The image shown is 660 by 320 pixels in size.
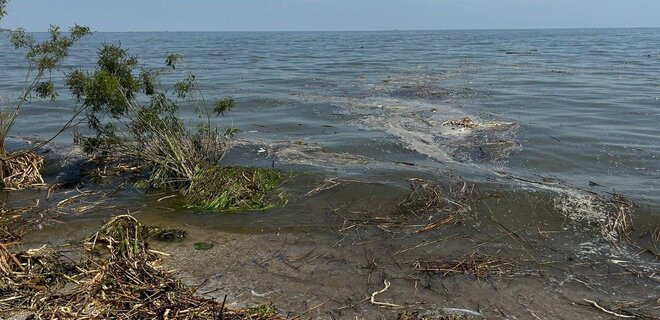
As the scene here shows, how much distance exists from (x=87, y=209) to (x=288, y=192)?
3533 millimetres

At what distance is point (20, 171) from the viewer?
10453 millimetres

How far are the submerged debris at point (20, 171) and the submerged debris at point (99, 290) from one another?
4.01m

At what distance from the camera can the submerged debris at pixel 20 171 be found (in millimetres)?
10156

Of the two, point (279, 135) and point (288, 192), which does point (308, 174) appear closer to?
point (288, 192)

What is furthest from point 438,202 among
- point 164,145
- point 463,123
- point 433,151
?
point 463,123

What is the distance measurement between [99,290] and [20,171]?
5957 mm

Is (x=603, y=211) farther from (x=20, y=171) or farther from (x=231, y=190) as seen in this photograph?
(x=20, y=171)

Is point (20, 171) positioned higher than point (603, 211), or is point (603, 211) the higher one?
point (20, 171)

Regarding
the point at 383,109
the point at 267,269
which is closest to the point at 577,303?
the point at 267,269

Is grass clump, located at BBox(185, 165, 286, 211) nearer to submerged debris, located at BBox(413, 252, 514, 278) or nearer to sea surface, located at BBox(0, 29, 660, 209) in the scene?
sea surface, located at BBox(0, 29, 660, 209)

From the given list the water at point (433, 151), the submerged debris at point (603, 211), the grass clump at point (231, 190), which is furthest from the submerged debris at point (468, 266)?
the grass clump at point (231, 190)

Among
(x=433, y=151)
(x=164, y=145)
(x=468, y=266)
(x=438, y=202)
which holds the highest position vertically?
(x=164, y=145)

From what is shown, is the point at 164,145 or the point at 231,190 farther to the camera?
the point at 164,145

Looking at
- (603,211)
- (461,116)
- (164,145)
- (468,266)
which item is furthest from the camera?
(461,116)
